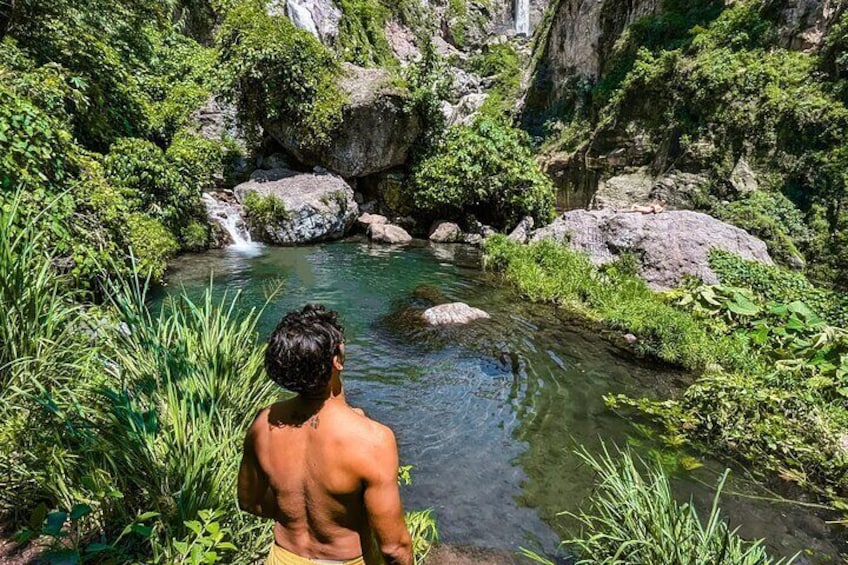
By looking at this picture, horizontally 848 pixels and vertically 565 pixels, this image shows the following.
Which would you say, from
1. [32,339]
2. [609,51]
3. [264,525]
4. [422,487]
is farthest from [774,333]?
[609,51]

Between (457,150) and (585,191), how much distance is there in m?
8.95

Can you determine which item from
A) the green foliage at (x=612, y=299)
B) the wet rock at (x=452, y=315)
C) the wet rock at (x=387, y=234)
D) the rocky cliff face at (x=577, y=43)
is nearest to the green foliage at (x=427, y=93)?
the wet rock at (x=387, y=234)

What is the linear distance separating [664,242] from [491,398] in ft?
25.3

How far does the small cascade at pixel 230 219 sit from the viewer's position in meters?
16.7

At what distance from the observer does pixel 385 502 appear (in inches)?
68.3

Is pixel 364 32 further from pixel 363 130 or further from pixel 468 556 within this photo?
pixel 468 556

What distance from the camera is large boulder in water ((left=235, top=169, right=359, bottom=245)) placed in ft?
Result: 57.7

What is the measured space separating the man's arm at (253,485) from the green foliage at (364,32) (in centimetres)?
3166

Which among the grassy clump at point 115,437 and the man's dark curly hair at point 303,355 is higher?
the man's dark curly hair at point 303,355

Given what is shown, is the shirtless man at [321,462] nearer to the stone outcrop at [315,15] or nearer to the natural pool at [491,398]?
the natural pool at [491,398]

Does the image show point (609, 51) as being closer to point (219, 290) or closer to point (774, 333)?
point (774, 333)

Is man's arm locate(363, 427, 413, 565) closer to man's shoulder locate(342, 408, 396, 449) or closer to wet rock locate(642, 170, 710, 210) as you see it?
man's shoulder locate(342, 408, 396, 449)

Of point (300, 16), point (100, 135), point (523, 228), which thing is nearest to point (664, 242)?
point (523, 228)

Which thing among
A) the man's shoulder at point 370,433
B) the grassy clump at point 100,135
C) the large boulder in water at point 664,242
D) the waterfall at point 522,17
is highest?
the waterfall at point 522,17
